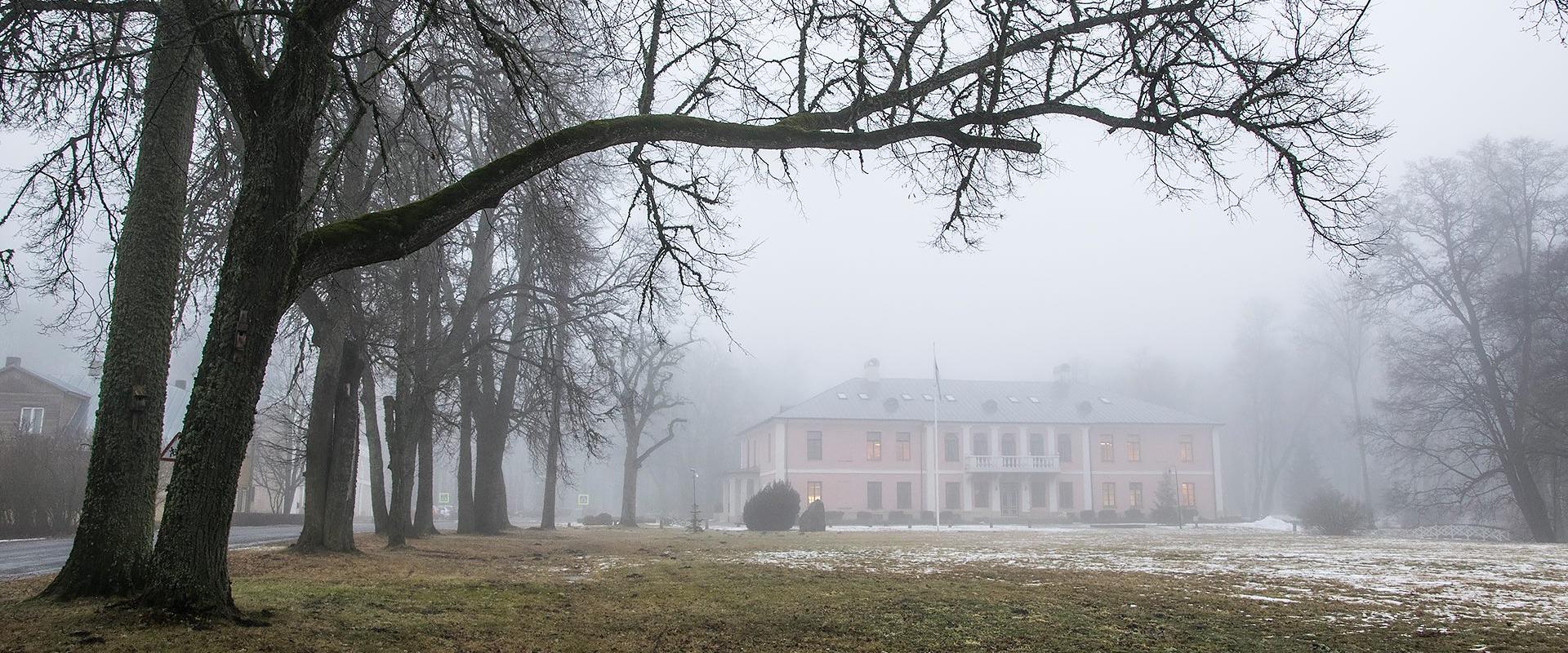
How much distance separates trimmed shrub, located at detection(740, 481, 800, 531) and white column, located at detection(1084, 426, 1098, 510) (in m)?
29.2

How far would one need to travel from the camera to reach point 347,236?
625 centimetres

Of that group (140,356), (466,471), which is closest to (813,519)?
(466,471)

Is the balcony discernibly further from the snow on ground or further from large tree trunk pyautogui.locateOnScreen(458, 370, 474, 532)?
large tree trunk pyautogui.locateOnScreen(458, 370, 474, 532)

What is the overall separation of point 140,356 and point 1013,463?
52.9 m

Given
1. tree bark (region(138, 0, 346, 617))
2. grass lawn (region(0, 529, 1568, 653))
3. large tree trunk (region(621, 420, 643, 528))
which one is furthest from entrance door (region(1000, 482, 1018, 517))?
tree bark (region(138, 0, 346, 617))

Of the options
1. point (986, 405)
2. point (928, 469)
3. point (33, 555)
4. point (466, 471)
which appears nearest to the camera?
point (33, 555)

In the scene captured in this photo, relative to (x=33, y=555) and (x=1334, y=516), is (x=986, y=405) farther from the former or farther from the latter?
(x=33, y=555)

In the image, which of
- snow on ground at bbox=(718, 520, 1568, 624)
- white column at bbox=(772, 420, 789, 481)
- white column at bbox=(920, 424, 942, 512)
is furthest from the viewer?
white column at bbox=(920, 424, 942, 512)

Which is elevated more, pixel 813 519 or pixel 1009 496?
pixel 813 519

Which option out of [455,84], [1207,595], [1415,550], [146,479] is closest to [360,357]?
[455,84]

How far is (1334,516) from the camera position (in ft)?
112

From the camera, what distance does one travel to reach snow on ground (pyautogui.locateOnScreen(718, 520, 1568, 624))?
316 inches

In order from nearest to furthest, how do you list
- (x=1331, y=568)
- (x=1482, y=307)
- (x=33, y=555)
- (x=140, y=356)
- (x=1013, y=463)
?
(x=140, y=356) < (x=1331, y=568) < (x=33, y=555) < (x=1482, y=307) < (x=1013, y=463)

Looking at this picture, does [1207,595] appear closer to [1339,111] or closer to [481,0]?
[1339,111]
